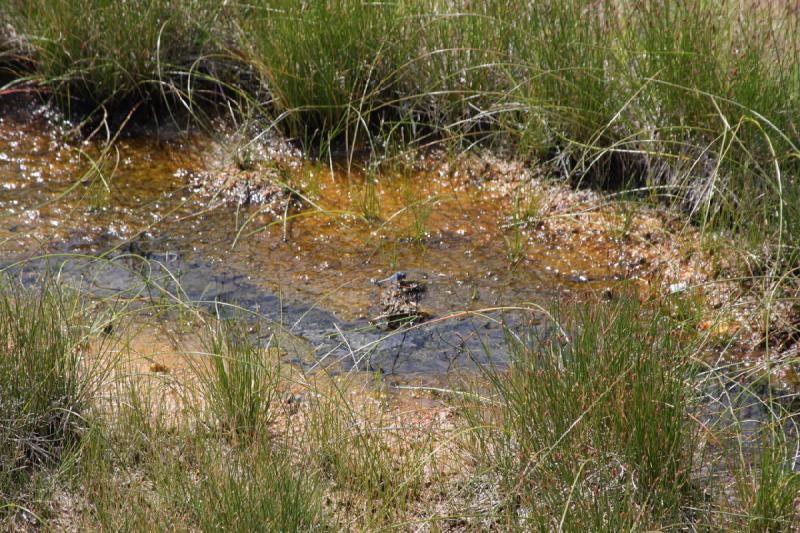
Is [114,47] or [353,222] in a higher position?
[114,47]

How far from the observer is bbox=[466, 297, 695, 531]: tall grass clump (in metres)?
2.29

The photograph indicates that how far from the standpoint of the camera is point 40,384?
262cm

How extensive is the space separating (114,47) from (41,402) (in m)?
2.41

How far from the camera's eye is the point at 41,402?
8.73 feet

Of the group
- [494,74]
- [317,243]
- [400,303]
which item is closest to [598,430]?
[400,303]

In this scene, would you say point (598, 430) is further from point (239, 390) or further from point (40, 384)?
point (40, 384)

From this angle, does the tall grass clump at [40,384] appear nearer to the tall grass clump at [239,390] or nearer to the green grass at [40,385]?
the green grass at [40,385]

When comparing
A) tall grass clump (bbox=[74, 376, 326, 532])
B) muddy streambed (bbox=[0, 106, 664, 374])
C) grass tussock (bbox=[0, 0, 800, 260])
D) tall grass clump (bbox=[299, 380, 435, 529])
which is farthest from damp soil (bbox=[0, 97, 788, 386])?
tall grass clump (bbox=[74, 376, 326, 532])

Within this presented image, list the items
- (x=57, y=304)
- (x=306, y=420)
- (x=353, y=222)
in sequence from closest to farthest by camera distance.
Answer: (x=306, y=420) < (x=57, y=304) < (x=353, y=222)

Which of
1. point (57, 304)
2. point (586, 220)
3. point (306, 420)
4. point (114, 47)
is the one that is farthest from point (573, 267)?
point (114, 47)

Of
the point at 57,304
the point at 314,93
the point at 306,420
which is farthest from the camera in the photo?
the point at 314,93

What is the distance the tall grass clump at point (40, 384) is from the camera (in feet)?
8.44

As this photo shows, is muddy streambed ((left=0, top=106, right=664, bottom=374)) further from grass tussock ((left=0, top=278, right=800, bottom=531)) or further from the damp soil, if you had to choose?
grass tussock ((left=0, top=278, right=800, bottom=531))

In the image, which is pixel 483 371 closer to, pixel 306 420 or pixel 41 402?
pixel 306 420
